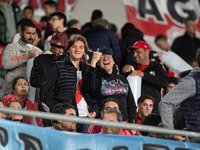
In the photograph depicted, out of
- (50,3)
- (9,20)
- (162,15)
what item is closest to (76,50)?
(9,20)

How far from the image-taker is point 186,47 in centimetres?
1184

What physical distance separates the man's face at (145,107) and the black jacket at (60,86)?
1.36 metres

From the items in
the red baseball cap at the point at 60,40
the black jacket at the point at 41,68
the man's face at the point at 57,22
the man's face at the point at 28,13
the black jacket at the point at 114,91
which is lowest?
the black jacket at the point at 114,91

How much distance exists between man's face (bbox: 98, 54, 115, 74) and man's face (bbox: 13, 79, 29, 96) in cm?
130

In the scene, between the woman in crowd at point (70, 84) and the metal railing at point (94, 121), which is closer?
the metal railing at point (94, 121)

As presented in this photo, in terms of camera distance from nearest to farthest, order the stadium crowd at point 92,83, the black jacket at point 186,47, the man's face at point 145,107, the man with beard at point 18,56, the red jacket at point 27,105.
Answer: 1. the stadium crowd at point 92,83
2. the red jacket at point 27,105
3. the man's face at point 145,107
4. the man with beard at point 18,56
5. the black jacket at point 186,47

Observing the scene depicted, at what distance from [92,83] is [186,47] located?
5492 mm

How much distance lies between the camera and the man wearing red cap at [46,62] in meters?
7.11

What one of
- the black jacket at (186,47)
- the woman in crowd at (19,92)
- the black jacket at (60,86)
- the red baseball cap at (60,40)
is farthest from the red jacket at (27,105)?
the black jacket at (186,47)

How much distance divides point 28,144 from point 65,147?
309 millimetres

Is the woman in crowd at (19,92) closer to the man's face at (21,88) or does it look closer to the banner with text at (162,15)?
the man's face at (21,88)

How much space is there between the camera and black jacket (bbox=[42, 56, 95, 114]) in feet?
21.6

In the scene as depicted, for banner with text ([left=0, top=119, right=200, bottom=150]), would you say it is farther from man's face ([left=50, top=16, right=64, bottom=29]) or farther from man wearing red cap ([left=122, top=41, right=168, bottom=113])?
man's face ([left=50, top=16, right=64, bottom=29])

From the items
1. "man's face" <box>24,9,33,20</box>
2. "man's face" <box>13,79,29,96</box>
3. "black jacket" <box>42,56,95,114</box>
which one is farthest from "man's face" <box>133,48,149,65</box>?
"man's face" <box>24,9,33,20</box>
